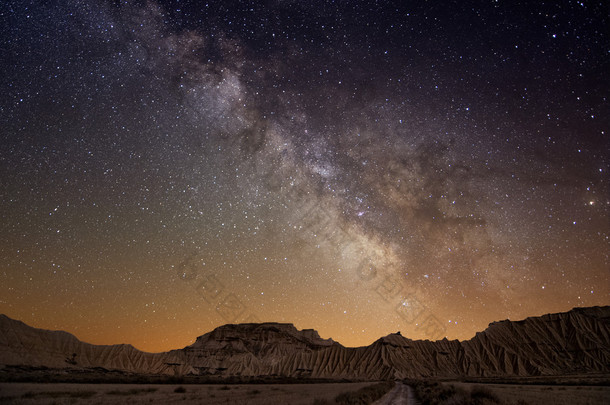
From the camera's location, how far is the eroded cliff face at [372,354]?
9500 cm

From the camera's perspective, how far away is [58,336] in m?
116

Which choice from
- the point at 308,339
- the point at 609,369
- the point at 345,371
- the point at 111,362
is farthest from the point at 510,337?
the point at 111,362

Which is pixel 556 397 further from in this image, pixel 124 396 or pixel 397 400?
pixel 124 396

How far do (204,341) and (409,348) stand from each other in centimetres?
8262

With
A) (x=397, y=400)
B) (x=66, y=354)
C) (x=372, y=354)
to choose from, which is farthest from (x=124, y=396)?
(x=66, y=354)

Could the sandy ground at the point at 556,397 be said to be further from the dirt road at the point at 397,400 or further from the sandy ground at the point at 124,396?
the sandy ground at the point at 124,396

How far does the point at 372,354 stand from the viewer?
11919 cm

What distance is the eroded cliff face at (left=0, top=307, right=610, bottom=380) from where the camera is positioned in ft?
312

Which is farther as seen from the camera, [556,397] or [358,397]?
[556,397]

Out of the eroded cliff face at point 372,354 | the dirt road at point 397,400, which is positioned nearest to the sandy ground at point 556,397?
the dirt road at point 397,400

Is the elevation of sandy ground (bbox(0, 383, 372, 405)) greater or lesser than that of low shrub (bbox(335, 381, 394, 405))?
lesser

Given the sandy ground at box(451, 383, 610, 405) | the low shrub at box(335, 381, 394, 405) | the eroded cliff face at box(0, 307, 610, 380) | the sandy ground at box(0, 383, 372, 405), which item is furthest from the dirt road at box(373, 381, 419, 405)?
the eroded cliff face at box(0, 307, 610, 380)

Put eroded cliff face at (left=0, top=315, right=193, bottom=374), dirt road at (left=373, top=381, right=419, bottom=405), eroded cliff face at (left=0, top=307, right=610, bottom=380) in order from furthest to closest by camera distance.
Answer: eroded cliff face at (left=0, top=315, right=193, bottom=374)
eroded cliff face at (left=0, top=307, right=610, bottom=380)
dirt road at (left=373, top=381, right=419, bottom=405)

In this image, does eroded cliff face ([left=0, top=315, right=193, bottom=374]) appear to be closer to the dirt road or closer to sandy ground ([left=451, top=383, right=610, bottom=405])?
the dirt road
